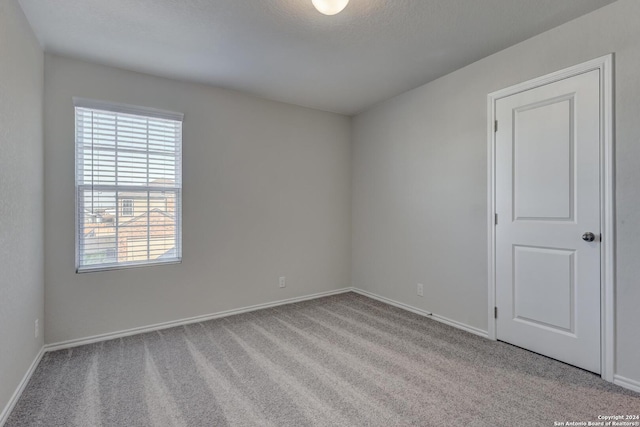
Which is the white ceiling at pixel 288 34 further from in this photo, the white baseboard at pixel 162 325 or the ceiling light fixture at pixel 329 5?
the white baseboard at pixel 162 325

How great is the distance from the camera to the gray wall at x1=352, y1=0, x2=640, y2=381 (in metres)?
2.02

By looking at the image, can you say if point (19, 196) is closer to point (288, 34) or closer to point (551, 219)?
point (288, 34)

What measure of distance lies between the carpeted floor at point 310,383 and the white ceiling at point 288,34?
8.35 ft

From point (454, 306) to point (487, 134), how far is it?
67.3 inches

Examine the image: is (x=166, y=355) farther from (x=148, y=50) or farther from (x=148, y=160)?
(x=148, y=50)

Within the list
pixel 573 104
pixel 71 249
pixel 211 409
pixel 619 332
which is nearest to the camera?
pixel 211 409

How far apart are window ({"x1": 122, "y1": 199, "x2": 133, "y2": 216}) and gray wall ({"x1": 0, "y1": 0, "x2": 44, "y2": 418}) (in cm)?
58

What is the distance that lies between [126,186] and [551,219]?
374cm

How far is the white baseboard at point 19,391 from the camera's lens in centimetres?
175

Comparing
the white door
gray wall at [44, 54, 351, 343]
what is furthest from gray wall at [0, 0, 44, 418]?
the white door

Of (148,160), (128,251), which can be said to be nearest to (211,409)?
(128,251)

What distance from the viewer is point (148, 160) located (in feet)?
10.0

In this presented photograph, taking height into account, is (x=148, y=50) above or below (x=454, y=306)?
above

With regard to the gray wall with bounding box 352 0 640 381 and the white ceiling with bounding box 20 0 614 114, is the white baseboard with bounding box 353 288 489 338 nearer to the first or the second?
the gray wall with bounding box 352 0 640 381
